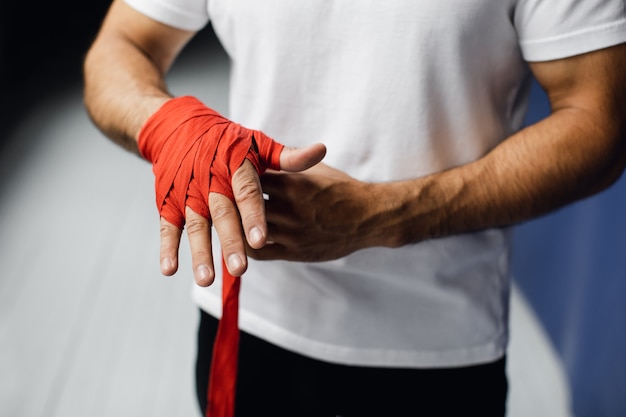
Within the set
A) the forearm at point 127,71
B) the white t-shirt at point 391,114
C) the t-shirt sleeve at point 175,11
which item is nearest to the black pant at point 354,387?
the white t-shirt at point 391,114

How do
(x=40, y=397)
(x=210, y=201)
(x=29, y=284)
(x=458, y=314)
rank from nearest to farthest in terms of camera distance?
(x=210, y=201)
(x=458, y=314)
(x=40, y=397)
(x=29, y=284)

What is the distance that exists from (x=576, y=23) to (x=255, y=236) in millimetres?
423

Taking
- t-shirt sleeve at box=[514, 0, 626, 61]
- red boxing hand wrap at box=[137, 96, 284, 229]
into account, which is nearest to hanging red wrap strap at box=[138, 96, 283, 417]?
red boxing hand wrap at box=[137, 96, 284, 229]

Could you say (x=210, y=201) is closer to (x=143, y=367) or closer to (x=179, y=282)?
(x=143, y=367)

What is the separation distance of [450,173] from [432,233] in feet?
0.26

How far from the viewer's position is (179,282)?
2080mm

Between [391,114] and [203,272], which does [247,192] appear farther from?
[391,114]

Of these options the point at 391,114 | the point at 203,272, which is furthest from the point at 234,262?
the point at 391,114

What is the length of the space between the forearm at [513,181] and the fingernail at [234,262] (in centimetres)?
21

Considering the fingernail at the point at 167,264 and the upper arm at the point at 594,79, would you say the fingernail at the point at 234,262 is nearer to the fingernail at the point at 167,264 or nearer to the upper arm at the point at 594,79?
the fingernail at the point at 167,264

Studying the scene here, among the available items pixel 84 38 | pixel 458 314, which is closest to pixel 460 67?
pixel 458 314

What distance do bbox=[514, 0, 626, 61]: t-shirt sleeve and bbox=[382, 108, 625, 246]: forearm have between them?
0.25 ft

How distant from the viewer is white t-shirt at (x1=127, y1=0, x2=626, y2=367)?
740 mm

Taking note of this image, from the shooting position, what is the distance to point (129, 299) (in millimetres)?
2010
